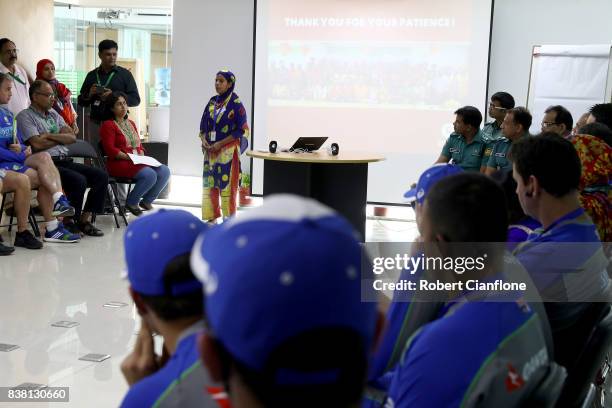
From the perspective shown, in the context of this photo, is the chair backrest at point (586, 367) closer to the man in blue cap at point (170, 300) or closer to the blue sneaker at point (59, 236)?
the man in blue cap at point (170, 300)

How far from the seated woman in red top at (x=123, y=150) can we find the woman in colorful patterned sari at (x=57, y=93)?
0.33 meters

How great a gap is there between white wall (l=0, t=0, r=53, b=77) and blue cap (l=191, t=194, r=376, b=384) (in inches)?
282

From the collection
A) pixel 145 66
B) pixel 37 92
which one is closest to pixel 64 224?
pixel 37 92

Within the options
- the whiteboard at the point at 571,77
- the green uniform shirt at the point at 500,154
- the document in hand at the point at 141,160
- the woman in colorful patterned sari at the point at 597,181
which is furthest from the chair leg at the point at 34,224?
the whiteboard at the point at 571,77

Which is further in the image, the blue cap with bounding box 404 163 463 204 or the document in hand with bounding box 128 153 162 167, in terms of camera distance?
the document in hand with bounding box 128 153 162 167

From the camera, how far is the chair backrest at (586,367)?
1755 millimetres

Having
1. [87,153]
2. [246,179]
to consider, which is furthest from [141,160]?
[246,179]

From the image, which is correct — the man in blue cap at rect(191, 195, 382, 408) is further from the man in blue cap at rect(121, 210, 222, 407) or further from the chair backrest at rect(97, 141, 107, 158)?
the chair backrest at rect(97, 141, 107, 158)

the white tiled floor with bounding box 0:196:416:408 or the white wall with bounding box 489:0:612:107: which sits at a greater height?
the white wall with bounding box 489:0:612:107

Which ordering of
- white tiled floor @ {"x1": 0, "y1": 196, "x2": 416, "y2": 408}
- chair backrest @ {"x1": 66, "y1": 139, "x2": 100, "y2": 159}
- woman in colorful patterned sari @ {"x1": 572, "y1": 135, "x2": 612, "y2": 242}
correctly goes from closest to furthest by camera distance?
woman in colorful patterned sari @ {"x1": 572, "y1": 135, "x2": 612, "y2": 242} → white tiled floor @ {"x1": 0, "y1": 196, "x2": 416, "y2": 408} → chair backrest @ {"x1": 66, "y1": 139, "x2": 100, "y2": 159}

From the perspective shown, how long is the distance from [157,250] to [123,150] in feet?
20.5

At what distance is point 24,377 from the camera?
3256 millimetres

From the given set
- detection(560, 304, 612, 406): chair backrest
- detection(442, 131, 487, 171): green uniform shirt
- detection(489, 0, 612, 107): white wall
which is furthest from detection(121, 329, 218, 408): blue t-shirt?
detection(489, 0, 612, 107): white wall

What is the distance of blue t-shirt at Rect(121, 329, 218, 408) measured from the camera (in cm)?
112
